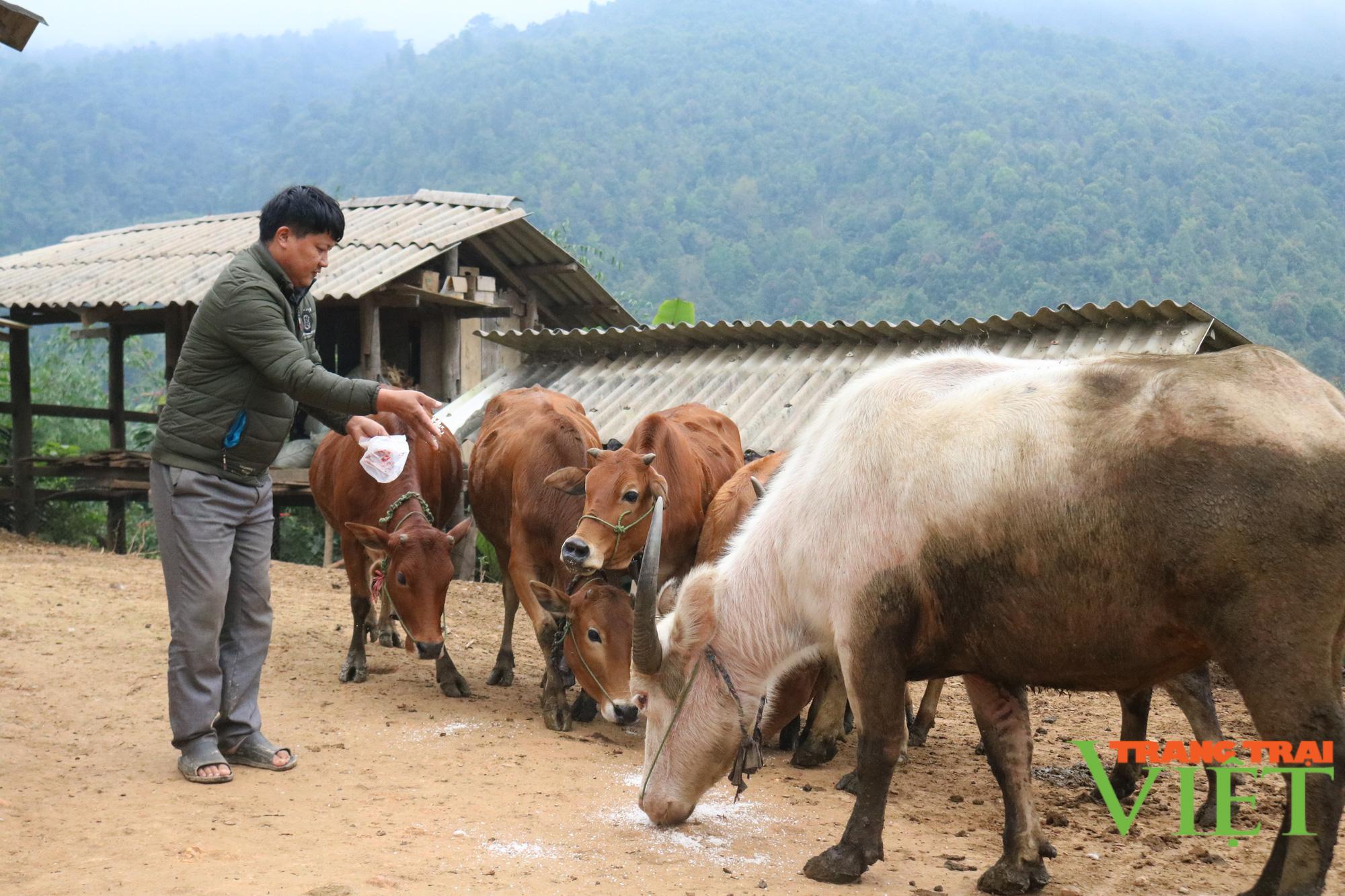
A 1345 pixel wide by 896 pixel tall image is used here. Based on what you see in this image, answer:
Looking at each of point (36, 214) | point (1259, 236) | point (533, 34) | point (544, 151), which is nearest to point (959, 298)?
point (1259, 236)

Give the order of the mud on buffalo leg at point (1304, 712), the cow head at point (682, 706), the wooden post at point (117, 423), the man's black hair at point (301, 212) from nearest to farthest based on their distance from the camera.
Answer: the mud on buffalo leg at point (1304, 712) < the cow head at point (682, 706) < the man's black hair at point (301, 212) < the wooden post at point (117, 423)

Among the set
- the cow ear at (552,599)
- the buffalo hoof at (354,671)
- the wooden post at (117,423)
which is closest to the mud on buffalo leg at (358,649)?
the buffalo hoof at (354,671)

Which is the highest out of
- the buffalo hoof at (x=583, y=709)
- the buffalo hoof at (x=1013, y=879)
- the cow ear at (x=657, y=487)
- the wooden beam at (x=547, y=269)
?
the wooden beam at (x=547, y=269)

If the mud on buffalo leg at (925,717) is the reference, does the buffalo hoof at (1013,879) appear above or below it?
above

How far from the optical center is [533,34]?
95.9 metres

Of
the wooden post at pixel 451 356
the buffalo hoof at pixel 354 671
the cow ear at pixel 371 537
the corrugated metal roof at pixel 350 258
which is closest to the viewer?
the cow ear at pixel 371 537

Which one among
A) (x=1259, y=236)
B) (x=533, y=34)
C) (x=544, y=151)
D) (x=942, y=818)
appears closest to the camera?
(x=942, y=818)

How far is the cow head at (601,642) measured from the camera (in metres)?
6.16

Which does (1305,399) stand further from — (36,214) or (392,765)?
(36,214)

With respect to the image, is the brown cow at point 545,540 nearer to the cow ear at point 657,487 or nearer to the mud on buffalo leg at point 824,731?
the cow ear at point 657,487

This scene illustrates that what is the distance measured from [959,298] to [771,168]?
19220mm

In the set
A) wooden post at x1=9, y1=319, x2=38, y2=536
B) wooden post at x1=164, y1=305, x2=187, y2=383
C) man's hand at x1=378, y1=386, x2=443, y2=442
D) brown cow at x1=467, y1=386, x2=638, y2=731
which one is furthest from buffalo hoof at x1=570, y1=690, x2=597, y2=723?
wooden post at x1=9, y1=319, x2=38, y2=536

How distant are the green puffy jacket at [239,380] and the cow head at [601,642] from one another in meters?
1.77

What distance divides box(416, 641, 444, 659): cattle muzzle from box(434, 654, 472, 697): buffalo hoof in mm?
575
